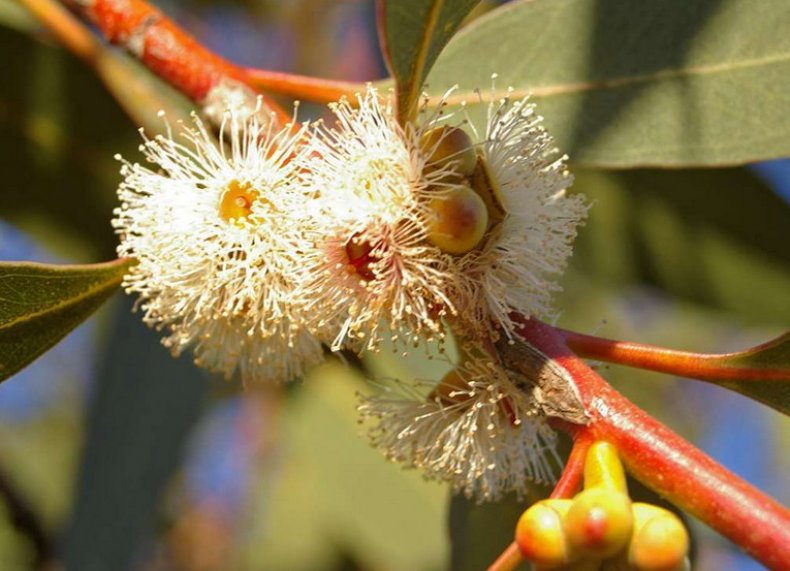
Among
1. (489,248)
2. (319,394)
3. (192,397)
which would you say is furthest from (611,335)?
(489,248)

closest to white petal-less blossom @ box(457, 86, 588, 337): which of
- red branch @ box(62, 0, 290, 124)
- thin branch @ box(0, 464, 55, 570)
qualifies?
red branch @ box(62, 0, 290, 124)

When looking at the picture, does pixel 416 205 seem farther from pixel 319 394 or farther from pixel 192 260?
pixel 319 394

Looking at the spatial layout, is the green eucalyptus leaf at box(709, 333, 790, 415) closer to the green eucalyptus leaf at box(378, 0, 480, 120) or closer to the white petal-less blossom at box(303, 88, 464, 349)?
the white petal-less blossom at box(303, 88, 464, 349)

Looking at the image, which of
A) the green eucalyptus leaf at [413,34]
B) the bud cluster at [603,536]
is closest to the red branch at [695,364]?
the bud cluster at [603,536]

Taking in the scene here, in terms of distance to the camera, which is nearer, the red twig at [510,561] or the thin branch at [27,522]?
the red twig at [510,561]

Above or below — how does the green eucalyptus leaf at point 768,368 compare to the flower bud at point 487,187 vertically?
below

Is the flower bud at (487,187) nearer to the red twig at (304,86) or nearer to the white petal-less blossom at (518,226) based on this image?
the white petal-less blossom at (518,226)

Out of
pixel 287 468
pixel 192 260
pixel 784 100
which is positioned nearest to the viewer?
pixel 192 260
